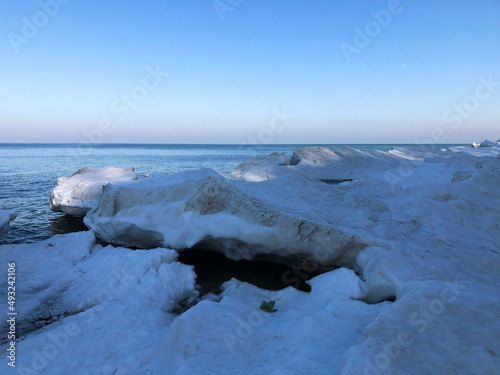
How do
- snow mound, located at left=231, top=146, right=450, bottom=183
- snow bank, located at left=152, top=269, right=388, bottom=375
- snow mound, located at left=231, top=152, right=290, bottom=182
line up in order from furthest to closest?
snow mound, located at left=231, top=146, right=450, bottom=183, snow mound, located at left=231, top=152, right=290, bottom=182, snow bank, located at left=152, top=269, right=388, bottom=375

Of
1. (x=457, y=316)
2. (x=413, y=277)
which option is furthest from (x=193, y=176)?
(x=457, y=316)

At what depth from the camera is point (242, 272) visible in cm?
952

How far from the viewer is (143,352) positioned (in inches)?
211

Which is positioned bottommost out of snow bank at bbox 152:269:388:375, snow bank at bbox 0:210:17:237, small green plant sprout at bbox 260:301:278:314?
small green plant sprout at bbox 260:301:278:314

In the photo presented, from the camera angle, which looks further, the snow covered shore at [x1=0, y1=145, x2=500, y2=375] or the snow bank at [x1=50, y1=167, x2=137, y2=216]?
the snow bank at [x1=50, y1=167, x2=137, y2=216]

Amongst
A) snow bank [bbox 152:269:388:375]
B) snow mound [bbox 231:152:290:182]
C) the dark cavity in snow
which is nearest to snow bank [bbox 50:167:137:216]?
the dark cavity in snow

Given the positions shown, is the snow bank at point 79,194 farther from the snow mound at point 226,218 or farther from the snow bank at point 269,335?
the snow bank at point 269,335

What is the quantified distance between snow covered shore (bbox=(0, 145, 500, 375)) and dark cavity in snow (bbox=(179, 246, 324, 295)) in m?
0.34

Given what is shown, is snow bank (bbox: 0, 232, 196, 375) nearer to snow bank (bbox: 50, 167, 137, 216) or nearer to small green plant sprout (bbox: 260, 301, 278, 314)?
small green plant sprout (bbox: 260, 301, 278, 314)

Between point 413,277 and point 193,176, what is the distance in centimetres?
773

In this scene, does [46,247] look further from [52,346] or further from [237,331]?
[237,331]

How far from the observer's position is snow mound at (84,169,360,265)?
27.5 feet

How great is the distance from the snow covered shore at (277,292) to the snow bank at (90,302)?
36 millimetres

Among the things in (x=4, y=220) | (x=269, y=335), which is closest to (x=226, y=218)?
(x=269, y=335)
